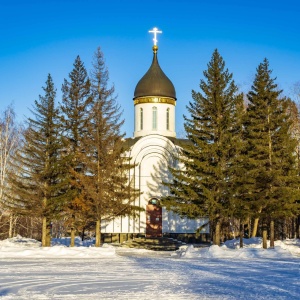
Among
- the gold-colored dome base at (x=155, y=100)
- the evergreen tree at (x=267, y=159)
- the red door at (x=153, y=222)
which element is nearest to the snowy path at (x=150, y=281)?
the evergreen tree at (x=267, y=159)

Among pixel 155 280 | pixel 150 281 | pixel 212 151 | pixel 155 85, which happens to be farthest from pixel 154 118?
pixel 150 281

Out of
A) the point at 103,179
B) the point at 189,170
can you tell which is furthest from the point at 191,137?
the point at 103,179

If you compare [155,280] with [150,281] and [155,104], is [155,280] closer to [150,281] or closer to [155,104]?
[150,281]

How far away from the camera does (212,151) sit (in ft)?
74.5

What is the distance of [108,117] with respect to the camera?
24125 mm

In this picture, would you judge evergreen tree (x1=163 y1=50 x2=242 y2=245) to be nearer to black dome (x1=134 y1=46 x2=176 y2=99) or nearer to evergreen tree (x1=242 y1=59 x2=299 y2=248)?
evergreen tree (x1=242 y1=59 x2=299 y2=248)

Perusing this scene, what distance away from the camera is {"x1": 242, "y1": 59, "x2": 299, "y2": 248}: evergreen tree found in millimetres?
22469

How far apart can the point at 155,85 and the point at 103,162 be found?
956cm

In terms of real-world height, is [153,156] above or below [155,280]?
above

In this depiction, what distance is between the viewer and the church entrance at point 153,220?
29000mm

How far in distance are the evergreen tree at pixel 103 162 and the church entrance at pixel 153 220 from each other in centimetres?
457

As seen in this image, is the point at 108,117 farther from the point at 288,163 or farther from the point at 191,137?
the point at 288,163

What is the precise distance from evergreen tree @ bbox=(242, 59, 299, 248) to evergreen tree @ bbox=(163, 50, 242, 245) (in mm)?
963

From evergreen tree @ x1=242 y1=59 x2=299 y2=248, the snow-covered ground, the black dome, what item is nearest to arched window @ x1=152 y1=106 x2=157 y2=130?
the black dome
